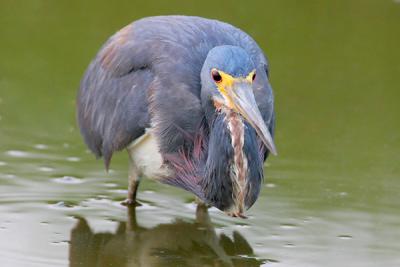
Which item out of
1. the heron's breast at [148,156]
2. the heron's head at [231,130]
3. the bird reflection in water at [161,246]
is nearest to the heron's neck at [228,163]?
the heron's head at [231,130]

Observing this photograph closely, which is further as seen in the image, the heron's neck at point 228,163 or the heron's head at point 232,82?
the heron's neck at point 228,163

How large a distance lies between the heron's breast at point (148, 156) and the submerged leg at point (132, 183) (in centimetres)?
8

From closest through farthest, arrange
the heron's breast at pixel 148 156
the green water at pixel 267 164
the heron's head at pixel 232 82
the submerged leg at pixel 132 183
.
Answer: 1. the heron's head at pixel 232 82
2. the green water at pixel 267 164
3. the heron's breast at pixel 148 156
4. the submerged leg at pixel 132 183

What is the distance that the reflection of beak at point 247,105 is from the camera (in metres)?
5.83

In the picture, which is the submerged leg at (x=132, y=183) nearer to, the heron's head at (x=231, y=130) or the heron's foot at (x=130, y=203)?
the heron's foot at (x=130, y=203)

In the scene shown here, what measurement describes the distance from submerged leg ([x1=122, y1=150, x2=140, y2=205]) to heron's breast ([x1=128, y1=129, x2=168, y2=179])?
0.08 meters

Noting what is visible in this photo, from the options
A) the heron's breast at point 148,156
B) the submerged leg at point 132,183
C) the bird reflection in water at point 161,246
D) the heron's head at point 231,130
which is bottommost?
the bird reflection in water at point 161,246

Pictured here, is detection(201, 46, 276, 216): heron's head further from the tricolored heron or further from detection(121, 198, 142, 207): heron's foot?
detection(121, 198, 142, 207): heron's foot

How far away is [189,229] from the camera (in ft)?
22.9

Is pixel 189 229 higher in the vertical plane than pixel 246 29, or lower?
lower

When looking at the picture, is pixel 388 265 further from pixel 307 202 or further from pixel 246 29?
pixel 246 29

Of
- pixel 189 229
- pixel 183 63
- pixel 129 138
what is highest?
pixel 183 63

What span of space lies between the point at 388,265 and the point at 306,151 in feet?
6.84

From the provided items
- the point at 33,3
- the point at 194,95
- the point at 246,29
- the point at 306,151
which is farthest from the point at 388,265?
the point at 33,3
